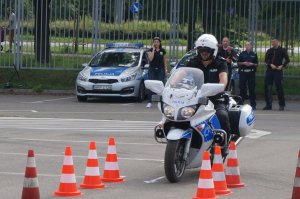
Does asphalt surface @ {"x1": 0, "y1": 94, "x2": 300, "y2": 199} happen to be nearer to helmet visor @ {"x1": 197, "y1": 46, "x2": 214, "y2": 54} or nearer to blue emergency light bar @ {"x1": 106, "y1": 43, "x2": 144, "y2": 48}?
helmet visor @ {"x1": 197, "y1": 46, "x2": 214, "y2": 54}

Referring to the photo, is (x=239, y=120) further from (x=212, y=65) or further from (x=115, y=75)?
(x=115, y=75)

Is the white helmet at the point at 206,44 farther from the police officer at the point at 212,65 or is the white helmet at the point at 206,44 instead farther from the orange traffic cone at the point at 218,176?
the orange traffic cone at the point at 218,176

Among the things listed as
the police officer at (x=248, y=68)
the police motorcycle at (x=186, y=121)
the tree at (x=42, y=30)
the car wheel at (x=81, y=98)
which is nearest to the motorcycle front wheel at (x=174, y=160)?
the police motorcycle at (x=186, y=121)

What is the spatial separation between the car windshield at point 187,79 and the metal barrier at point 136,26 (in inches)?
699

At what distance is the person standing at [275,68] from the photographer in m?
25.5

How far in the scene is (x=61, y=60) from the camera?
104 feet

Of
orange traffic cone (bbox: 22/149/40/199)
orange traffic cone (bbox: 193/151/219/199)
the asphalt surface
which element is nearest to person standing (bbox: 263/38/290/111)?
the asphalt surface

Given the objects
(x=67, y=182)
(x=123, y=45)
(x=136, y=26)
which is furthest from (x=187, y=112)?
(x=136, y=26)

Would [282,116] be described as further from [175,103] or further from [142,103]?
[175,103]

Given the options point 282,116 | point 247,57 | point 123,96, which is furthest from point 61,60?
point 282,116

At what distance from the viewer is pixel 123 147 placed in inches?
630

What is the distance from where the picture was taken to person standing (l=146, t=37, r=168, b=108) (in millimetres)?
26047

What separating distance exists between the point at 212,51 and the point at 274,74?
1317 cm

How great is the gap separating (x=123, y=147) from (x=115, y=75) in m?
11.1
